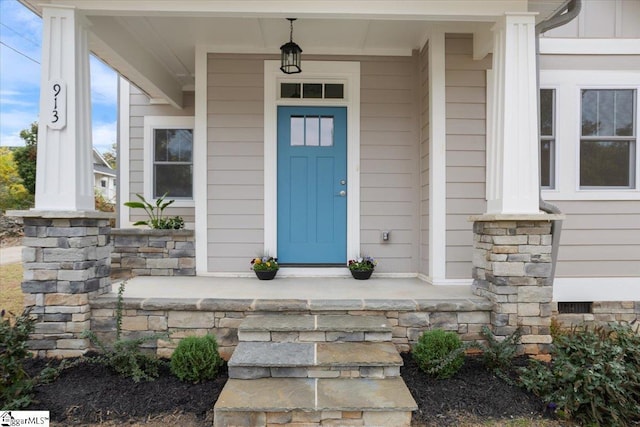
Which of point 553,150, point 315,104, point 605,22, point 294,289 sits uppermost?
point 605,22

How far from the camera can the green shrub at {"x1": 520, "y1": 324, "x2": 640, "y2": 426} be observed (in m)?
2.26

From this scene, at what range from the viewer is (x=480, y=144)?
391 cm

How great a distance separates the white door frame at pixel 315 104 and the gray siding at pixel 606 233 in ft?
7.16

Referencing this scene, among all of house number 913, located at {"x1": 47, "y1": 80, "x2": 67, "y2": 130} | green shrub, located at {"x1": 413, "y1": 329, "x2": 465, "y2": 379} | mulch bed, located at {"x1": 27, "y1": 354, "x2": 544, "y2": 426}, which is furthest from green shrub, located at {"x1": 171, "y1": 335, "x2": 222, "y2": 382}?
house number 913, located at {"x1": 47, "y1": 80, "x2": 67, "y2": 130}

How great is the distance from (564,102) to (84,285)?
483 cm

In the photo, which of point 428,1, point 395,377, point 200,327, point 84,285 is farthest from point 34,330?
point 428,1

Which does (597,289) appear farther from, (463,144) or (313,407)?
(313,407)

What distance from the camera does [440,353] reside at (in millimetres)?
2705

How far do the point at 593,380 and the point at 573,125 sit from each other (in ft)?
9.20

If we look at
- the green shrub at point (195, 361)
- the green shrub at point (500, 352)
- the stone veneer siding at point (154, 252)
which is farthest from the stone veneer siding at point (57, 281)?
the green shrub at point (500, 352)

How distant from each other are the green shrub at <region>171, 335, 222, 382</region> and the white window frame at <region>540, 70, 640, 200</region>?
142 inches

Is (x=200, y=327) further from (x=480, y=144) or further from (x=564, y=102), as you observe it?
(x=564, y=102)

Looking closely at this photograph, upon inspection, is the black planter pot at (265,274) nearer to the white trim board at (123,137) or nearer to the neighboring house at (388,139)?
the neighboring house at (388,139)

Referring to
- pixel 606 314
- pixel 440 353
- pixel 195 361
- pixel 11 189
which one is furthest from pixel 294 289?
pixel 11 189
